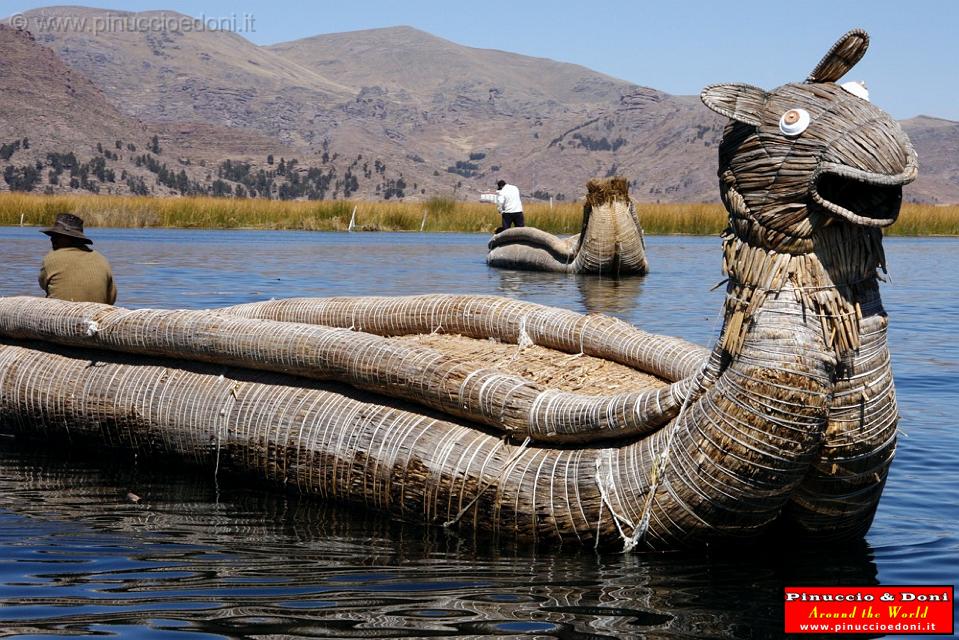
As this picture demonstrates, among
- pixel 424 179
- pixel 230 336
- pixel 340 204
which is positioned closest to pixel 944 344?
pixel 230 336

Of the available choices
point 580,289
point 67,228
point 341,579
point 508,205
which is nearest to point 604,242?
point 580,289

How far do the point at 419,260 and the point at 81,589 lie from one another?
22767 mm

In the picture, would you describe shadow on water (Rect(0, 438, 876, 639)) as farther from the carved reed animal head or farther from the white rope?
the carved reed animal head

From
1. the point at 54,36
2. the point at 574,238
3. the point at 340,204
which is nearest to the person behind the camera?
the point at 574,238

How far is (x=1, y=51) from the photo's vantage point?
110 metres

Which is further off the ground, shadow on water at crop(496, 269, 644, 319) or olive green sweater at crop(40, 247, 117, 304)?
olive green sweater at crop(40, 247, 117, 304)

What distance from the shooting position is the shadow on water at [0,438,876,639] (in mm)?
4133

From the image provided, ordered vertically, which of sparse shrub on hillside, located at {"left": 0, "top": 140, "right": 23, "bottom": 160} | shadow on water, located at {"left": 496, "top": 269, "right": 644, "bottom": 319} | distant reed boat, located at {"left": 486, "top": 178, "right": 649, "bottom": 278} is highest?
sparse shrub on hillside, located at {"left": 0, "top": 140, "right": 23, "bottom": 160}

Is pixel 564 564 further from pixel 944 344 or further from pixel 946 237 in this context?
pixel 946 237

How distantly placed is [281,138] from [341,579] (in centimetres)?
16538

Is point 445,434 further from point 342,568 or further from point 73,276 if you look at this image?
point 73,276

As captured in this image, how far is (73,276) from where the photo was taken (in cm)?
794

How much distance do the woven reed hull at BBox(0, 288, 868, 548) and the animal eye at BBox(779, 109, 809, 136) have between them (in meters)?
0.57

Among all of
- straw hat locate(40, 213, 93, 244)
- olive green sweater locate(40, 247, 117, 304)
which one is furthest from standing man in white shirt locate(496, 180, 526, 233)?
olive green sweater locate(40, 247, 117, 304)
